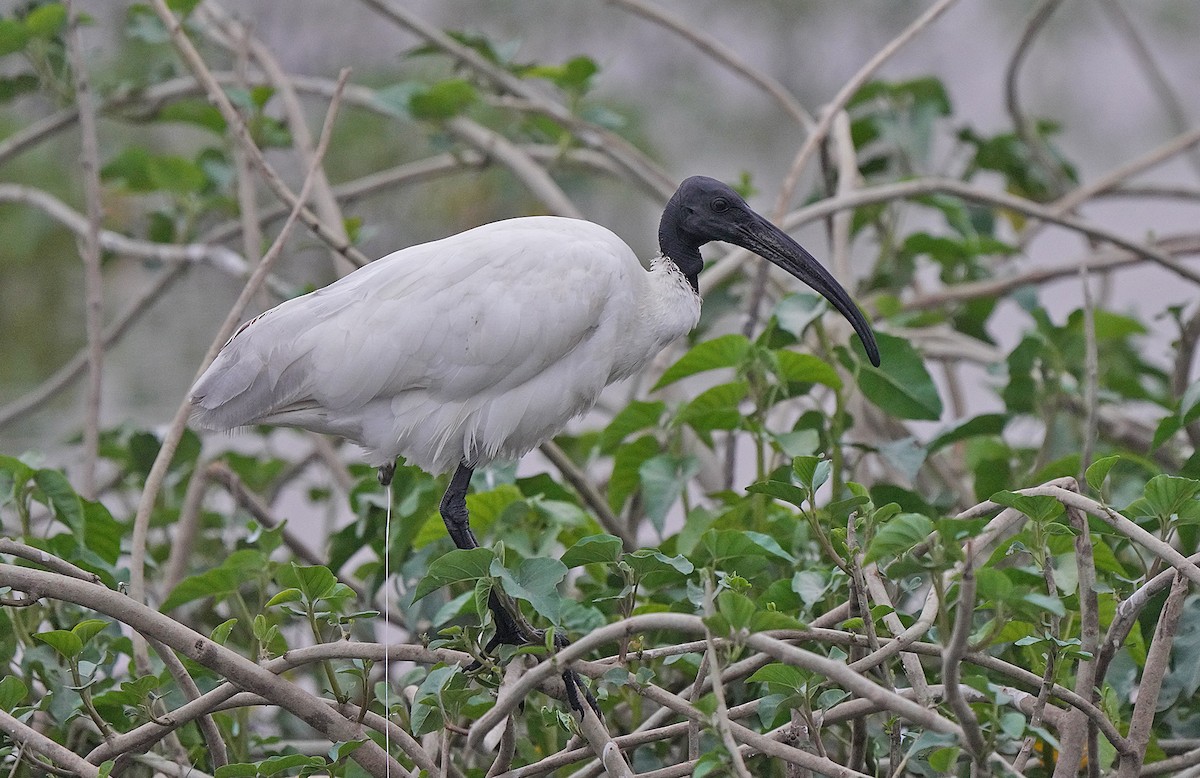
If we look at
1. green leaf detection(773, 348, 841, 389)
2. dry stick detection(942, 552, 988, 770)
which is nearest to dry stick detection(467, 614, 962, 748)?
dry stick detection(942, 552, 988, 770)

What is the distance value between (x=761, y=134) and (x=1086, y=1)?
202 cm

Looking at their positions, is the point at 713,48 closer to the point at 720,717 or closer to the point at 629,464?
the point at 629,464

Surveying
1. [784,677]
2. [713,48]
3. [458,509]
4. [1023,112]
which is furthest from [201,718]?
[1023,112]

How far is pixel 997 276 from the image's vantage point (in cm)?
421

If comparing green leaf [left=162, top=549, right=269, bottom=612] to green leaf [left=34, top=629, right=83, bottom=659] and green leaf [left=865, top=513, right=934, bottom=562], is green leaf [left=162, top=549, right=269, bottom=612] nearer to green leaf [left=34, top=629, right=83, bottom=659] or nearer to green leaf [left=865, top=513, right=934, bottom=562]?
green leaf [left=34, top=629, right=83, bottom=659]

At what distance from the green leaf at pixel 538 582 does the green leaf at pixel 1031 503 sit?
59 centimetres

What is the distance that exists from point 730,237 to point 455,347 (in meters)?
0.58

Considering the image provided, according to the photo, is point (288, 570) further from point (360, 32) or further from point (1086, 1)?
point (1086, 1)

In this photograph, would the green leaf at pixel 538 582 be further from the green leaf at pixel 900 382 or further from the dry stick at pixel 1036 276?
the dry stick at pixel 1036 276

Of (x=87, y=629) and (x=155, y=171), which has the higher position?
(x=155, y=171)

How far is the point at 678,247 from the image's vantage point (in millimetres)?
2811

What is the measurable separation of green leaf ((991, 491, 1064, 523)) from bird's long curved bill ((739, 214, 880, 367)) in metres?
0.75

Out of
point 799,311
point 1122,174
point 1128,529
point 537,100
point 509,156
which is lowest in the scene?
point 1128,529

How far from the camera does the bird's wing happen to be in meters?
2.46
